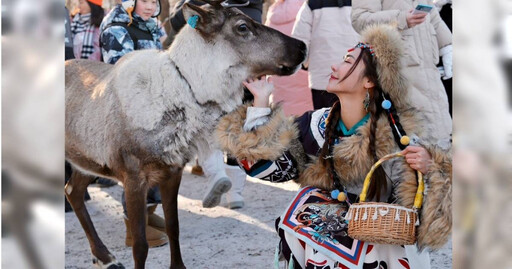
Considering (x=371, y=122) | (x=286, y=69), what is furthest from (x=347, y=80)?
(x=286, y=69)

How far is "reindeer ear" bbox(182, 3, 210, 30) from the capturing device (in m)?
3.78

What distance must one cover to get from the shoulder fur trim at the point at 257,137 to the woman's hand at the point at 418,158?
1.86 ft

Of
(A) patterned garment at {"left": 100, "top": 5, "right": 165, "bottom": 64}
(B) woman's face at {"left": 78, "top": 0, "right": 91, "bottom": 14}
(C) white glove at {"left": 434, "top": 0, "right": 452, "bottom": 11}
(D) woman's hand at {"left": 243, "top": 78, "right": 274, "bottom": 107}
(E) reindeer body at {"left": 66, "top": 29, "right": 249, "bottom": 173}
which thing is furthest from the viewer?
(B) woman's face at {"left": 78, "top": 0, "right": 91, "bottom": 14}

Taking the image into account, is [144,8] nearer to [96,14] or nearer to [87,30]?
[87,30]

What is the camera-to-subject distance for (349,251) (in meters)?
2.84

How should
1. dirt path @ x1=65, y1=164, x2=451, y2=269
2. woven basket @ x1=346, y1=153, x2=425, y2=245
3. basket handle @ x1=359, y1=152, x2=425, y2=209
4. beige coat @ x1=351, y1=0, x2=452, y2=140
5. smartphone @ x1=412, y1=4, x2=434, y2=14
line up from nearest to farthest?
1. woven basket @ x1=346, y1=153, x2=425, y2=245
2. basket handle @ x1=359, y1=152, x2=425, y2=209
3. smartphone @ x1=412, y1=4, x2=434, y2=14
4. beige coat @ x1=351, y1=0, x2=452, y2=140
5. dirt path @ x1=65, y1=164, x2=451, y2=269

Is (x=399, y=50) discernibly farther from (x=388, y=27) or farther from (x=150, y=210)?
(x=150, y=210)

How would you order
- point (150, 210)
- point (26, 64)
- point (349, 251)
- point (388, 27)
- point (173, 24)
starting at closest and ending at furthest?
point (26, 64) → point (349, 251) → point (388, 27) → point (150, 210) → point (173, 24)

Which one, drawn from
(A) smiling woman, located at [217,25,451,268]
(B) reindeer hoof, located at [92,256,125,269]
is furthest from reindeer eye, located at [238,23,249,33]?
(B) reindeer hoof, located at [92,256,125,269]

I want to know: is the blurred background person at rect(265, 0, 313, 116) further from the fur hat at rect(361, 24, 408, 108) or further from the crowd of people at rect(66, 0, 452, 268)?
the fur hat at rect(361, 24, 408, 108)

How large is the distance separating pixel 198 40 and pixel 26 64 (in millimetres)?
2781

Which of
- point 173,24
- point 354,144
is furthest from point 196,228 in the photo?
point 354,144

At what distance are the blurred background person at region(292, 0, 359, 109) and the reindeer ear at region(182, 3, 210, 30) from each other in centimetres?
183

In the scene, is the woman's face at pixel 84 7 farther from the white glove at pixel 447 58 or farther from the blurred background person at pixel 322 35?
the white glove at pixel 447 58
